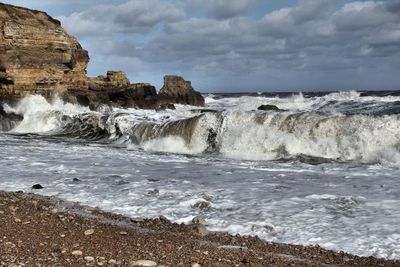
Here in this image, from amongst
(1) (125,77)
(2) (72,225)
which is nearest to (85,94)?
(1) (125,77)

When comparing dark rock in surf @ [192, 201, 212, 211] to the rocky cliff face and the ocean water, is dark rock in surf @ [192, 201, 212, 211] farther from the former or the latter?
the rocky cliff face

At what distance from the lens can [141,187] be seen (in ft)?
29.7

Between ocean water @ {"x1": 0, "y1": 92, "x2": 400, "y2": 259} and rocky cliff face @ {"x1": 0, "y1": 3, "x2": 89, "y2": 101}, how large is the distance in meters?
13.6

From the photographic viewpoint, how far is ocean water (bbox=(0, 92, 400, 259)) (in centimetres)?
655

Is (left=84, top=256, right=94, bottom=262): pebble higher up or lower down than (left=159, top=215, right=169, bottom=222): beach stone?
higher up

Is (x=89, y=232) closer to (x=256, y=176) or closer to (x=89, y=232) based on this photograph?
(x=89, y=232)

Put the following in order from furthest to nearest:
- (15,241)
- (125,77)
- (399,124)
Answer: (125,77)
(399,124)
(15,241)

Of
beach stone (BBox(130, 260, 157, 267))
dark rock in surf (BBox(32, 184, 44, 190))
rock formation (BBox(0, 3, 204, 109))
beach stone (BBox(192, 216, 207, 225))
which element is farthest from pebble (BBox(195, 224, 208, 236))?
rock formation (BBox(0, 3, 204, 109))

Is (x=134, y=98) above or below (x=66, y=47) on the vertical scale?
below

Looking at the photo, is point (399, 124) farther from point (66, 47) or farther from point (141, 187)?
point (66, 47)

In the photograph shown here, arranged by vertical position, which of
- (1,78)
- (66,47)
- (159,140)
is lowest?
(159,140)

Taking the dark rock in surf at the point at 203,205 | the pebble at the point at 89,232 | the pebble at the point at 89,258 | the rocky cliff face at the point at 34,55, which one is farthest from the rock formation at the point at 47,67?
the pebble at the point at 89,258

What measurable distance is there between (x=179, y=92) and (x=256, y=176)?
1432 inches

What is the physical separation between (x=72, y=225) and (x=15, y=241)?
108 cm
